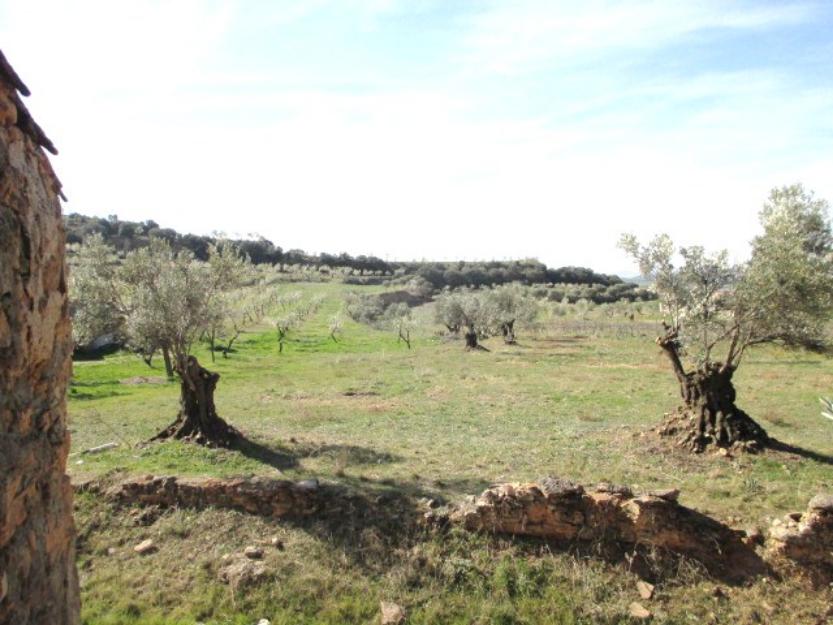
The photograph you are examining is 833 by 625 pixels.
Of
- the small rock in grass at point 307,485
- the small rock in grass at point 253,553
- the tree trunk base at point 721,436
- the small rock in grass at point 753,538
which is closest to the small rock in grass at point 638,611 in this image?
the small rock in grass at point 753,538

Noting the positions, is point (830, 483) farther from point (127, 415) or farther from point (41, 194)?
point (127, 415)

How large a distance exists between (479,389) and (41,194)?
86.8 feet

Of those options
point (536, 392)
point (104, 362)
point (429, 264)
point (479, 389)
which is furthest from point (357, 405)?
point (429, 264)

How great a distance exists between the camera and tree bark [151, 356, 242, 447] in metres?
16.6

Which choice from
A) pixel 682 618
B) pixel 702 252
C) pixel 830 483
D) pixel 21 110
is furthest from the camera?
pixel 702 252

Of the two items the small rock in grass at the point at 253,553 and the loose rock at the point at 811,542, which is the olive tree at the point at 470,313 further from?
the small rock in grass at the point at 253,553

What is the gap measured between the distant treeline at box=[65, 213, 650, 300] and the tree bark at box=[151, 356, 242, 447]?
4468 inches

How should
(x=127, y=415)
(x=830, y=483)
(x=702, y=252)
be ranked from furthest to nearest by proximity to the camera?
1. (x=127, y=415)
2. (x=702, y=252)
3. (x=830, y=483)

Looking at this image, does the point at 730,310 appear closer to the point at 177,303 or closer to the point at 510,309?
the point at 177,303

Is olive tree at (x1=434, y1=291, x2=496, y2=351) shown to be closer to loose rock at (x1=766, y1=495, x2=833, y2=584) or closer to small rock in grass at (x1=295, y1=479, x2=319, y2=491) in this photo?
small rock in grass at (x1=295, y1=479, x2=319, y2=491)

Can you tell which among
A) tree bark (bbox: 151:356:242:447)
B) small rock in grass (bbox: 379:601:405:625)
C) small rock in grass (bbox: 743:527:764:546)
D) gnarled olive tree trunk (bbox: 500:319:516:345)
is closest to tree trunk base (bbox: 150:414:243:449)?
tree bark (bbox: 151:356:242:447)

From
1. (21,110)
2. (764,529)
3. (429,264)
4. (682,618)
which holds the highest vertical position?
(429,264)

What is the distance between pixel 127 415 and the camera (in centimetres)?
2534

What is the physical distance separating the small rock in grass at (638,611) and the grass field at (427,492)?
127 millimetres
